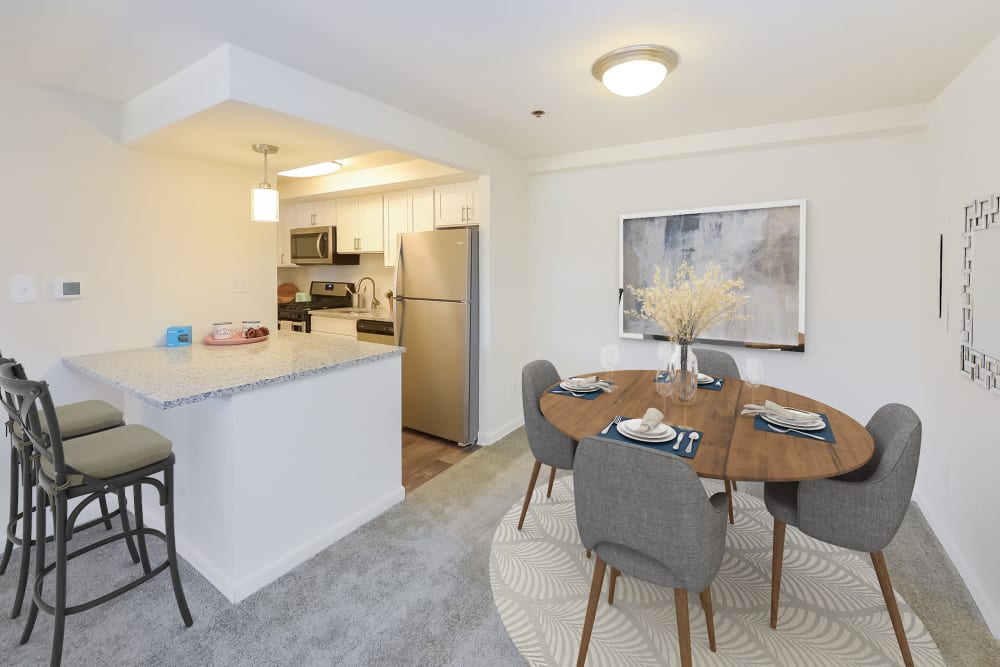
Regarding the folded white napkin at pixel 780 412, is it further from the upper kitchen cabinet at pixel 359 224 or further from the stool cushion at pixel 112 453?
the upper kitchen cabinet at pixel 359 224

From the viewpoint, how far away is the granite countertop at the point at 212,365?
188 centimetres

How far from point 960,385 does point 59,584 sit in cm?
380

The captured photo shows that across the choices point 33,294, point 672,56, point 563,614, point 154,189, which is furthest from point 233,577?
point 672,56

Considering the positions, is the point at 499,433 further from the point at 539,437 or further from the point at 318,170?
the point at 318,170

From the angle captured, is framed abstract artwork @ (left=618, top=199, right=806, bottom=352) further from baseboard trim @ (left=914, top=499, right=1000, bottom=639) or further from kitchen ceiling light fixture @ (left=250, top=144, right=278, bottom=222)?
kitchen ceiling light fixture @ (left=250, top=144, right=278, bottom=222)

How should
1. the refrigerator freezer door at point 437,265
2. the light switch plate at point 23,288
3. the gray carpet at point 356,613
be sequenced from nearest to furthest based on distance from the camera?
the gray carpet at point 356,613, the light switch plate at point 23,288, the refrigerator freezer door at point 437,265

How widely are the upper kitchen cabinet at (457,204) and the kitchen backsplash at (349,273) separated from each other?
→ 1199mm

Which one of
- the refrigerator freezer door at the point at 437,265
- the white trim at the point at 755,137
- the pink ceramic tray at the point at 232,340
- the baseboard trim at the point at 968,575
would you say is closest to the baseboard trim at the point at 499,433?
the refrigerator freezer door at the point at 437,265

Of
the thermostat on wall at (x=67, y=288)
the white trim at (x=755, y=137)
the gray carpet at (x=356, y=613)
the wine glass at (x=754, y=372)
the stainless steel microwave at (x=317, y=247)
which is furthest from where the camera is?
the stainless steel microwave at (x=317, y=247)

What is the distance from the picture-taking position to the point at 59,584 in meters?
1.61

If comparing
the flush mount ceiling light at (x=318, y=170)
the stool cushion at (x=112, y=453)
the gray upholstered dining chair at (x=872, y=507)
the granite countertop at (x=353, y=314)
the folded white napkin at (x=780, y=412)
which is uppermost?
the flush mount ceiling light at (x=318, y=170)

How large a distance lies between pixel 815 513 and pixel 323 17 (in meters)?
2.57

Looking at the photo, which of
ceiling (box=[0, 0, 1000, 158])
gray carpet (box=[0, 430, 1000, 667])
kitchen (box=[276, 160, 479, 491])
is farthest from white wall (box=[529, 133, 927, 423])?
kitchen (box=[276, 160, 479, 491])

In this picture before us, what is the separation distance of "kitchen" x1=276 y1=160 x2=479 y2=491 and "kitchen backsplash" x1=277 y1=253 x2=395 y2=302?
0.02 m
